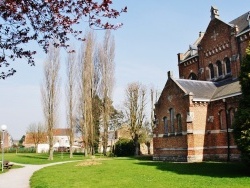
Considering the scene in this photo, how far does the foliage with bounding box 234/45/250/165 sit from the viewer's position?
15.6 m

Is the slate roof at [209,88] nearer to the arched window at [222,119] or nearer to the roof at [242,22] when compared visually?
the arched window at [222,119]

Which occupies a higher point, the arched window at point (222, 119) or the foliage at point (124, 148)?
the arched window at point (222, 119)

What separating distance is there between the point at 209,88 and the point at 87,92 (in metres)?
20.5

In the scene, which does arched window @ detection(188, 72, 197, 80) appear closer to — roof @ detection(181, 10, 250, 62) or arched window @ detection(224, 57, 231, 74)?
roof @ detection(181, 10, 250, 62)

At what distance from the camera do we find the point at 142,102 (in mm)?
50406

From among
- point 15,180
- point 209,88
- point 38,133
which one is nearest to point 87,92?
point 209,88

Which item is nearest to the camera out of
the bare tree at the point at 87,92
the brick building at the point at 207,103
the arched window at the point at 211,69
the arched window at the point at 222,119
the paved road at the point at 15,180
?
the paved road at the point at 15,180

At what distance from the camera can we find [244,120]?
53.3 ft

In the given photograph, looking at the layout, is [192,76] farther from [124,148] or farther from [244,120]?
[244,120]

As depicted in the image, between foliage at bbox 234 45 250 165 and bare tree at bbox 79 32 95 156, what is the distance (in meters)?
29.0

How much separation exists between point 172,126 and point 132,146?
63.5 feet

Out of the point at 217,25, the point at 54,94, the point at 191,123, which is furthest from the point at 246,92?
the point at 54,94

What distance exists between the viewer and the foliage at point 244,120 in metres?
15.6

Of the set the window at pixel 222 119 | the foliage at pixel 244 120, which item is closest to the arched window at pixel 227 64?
the window at pixel 222 119
